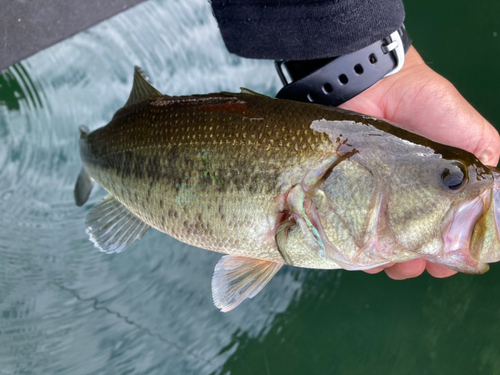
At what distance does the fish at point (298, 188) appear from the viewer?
87cm

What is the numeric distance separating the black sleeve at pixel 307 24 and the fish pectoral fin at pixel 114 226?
0.72 metres

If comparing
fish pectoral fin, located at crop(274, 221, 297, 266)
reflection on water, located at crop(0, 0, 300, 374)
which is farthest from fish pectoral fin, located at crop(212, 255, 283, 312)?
reflection on water, located at crop(0, 0, 300, 374)

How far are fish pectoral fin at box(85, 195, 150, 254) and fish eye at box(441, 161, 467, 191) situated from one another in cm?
96

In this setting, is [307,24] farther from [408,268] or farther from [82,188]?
[82,188]

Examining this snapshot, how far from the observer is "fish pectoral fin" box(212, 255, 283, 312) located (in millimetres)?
1112

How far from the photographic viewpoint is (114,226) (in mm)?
1376

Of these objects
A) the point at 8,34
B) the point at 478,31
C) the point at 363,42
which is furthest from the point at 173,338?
the point at 478,31

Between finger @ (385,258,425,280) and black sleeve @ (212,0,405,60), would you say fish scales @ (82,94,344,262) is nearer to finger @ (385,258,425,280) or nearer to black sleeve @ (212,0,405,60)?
black sleeve @ (212,0,405,60)

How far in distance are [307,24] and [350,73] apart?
0.20 meters

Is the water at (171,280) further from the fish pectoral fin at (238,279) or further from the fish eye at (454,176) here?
the fish eye at (454,176)

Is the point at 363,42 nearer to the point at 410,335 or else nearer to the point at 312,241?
the point at 312,241

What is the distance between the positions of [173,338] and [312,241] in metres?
1.31

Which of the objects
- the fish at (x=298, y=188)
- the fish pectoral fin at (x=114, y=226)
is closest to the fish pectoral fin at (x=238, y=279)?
the fish at (x=298, y=188)

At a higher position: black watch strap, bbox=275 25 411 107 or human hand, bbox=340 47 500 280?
black watch strap, bbox=275 25 411 107
